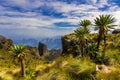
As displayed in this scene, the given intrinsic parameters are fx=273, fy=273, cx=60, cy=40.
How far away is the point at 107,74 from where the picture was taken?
129 ft

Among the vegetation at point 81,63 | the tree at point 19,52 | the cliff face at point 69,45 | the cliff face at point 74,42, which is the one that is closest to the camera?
the vegetation at point 81,63

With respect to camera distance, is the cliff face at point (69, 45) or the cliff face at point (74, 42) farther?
the cliff face at point (69, 45)

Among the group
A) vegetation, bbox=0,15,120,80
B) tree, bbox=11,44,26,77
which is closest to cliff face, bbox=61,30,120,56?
vegetation, bbox=0,15,120,80

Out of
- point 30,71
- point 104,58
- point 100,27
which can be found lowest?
point 30,71

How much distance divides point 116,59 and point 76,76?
19.5 meters

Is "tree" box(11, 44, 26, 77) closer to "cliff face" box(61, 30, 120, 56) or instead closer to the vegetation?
the vegetation

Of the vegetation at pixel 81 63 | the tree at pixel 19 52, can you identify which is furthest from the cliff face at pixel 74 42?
the tree at pixel 19 52

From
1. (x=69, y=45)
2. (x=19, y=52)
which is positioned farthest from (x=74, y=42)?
(x=19, y=52)

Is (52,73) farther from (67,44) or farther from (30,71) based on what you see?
(67,44)

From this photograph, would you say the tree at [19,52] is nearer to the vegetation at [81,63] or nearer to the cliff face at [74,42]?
the vegetation at [81,63]

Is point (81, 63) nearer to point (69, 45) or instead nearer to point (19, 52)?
point (19, 52)

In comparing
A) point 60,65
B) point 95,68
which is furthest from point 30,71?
point 95,68

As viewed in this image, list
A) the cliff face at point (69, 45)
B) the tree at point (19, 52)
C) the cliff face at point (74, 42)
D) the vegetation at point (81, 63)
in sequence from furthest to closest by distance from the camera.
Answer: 1. the cliff face at point (69, 45)
2. the cliff face at point (74, 42)
3. the tree at point (19, 52)
4. the vegetation at point (81, 63)

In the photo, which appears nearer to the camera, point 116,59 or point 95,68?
point 95,68
